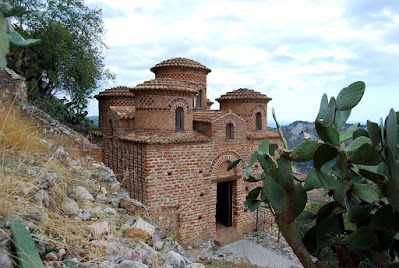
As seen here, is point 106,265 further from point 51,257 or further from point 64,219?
point 64,219

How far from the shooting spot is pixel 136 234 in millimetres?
3193

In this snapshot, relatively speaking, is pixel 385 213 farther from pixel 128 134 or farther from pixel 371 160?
pixel 128 134

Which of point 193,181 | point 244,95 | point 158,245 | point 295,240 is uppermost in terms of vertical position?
point 244,95

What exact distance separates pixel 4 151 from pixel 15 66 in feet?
35.1

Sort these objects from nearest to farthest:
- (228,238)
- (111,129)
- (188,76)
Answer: (228,238) < (111,129) < (188,76)

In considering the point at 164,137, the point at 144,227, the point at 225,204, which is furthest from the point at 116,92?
the point at 144,227

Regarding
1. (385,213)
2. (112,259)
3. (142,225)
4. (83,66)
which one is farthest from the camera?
(83,66)

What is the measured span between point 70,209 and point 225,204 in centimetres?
947

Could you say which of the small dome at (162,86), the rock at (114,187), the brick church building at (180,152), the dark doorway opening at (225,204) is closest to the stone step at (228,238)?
the brick church building at (180,152)

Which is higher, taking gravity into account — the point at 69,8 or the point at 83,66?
the point at 69,8

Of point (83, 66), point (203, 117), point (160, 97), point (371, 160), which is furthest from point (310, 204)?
point (371, 160)

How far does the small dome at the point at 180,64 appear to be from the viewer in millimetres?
11070

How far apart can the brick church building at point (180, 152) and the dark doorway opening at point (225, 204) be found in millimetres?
38

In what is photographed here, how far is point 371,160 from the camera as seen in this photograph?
80.4 inches
